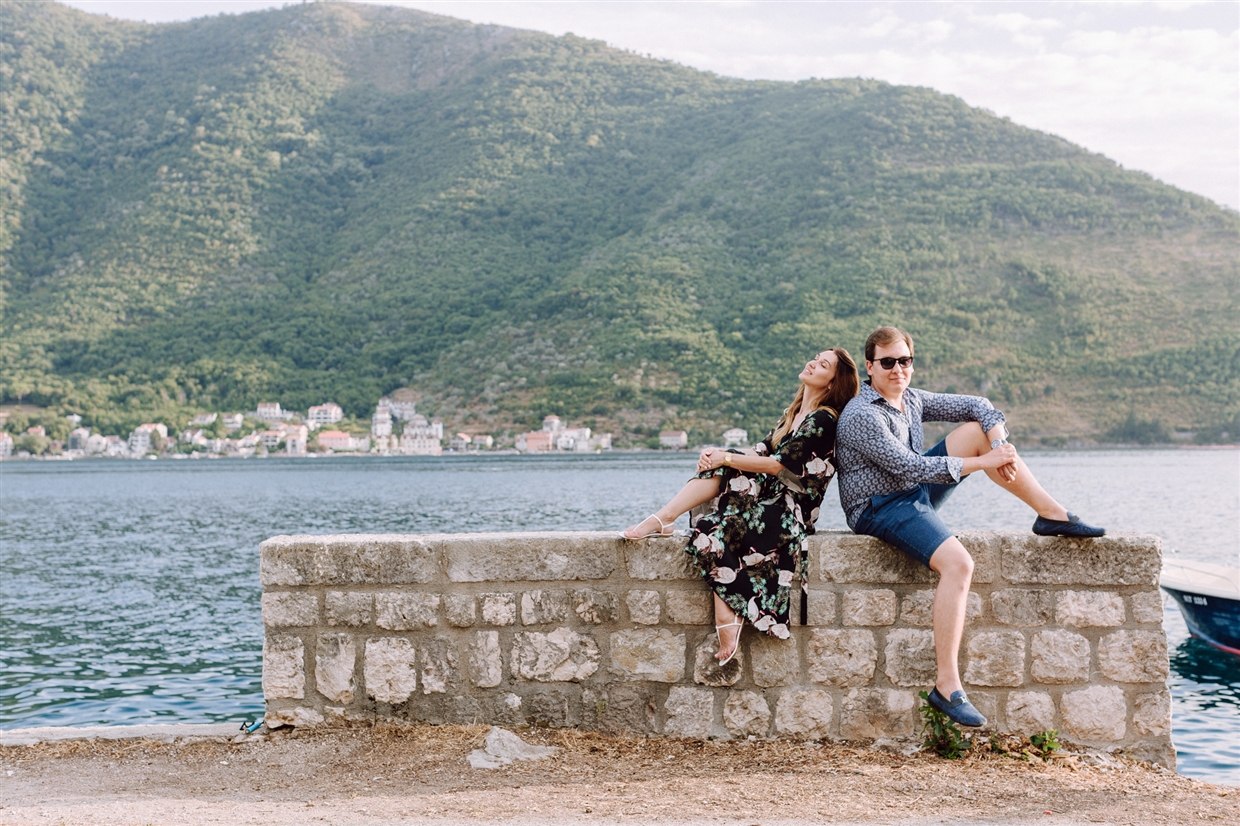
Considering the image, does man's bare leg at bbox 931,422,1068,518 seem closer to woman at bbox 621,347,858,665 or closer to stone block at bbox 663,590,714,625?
woman at bbox 621,347,858,665

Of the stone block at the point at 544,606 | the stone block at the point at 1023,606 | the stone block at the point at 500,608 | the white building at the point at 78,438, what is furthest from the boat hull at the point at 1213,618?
the white building at the point at 78,438

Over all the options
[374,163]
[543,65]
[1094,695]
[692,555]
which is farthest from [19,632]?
[543,65]

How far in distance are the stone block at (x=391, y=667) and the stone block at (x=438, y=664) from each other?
0.17 ft

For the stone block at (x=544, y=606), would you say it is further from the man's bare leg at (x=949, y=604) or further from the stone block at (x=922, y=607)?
the man's bare leg at (x=949, y=604)

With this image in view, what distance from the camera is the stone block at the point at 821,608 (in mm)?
4723

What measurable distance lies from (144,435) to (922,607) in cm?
10110

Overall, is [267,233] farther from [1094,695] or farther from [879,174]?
[1094,695]

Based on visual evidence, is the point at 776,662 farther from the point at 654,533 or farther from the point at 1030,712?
the point at 1030,712

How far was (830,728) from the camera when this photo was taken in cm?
475

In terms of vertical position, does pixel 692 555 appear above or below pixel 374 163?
below

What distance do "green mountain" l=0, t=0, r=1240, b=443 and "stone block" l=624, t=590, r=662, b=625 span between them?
2665 inches

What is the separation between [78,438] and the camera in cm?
9381

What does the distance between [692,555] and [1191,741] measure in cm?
812

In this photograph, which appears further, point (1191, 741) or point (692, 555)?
point (1191, 741)
